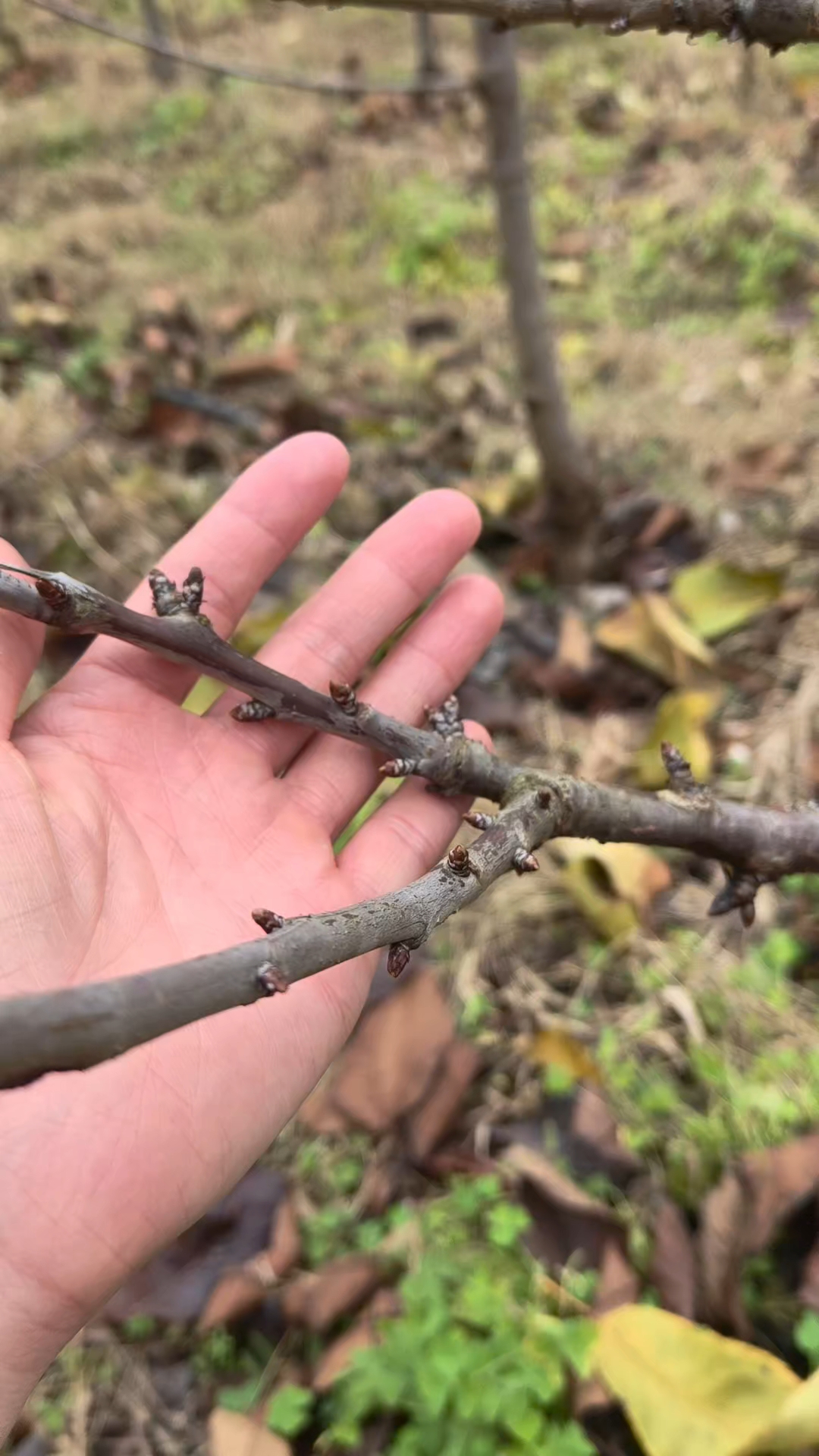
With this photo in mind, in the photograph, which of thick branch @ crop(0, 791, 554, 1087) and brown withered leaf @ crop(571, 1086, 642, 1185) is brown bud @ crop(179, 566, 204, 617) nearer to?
thick branch @ crop(0, 791, 554, 1087)

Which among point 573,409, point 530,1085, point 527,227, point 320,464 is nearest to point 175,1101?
point 530,1085

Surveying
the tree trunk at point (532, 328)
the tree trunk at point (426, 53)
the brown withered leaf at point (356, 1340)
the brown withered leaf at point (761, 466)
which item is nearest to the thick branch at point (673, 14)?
the tree trunk at point (532, 328)

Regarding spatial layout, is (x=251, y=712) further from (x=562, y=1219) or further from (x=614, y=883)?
(x=562, y=1219)

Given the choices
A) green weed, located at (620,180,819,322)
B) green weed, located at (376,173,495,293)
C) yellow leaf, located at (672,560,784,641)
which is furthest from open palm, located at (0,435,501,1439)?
green weed, located at (376,173,495,293)

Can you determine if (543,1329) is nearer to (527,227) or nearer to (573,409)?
(527,227)

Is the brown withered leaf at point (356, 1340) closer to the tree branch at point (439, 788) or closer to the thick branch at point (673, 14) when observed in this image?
the tree branch at point (439, 788)

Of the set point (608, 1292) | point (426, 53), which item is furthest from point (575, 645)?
point (426, 53)
